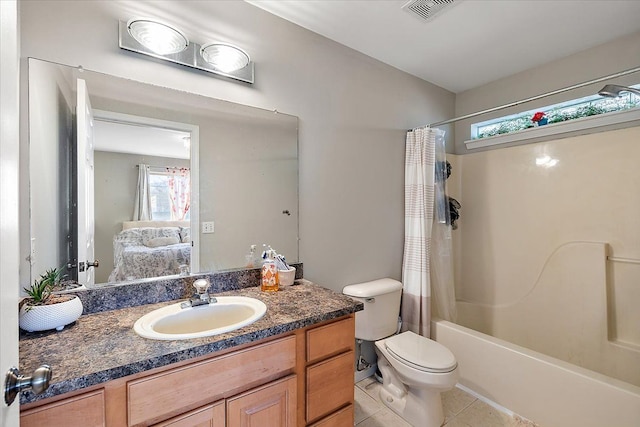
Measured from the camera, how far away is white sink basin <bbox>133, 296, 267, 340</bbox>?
3.58ft

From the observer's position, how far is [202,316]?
1.25 m

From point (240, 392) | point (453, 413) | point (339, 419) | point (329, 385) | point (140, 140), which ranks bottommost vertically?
point (453, 413)

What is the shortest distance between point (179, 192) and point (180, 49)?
68cm

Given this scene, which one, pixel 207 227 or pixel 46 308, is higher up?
pixel 207 227

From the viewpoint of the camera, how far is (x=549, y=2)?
1.59 meters

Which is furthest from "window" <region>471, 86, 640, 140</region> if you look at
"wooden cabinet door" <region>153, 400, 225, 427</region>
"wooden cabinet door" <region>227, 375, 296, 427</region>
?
"wooden cabinet door" <region>153, 400, 225, 427</region>

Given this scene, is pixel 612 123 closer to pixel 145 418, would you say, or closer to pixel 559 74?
pixel 559 74

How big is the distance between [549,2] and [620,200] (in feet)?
4.53

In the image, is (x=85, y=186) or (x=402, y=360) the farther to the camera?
(x=402, y=360)

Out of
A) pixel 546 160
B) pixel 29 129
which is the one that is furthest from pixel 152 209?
pixel 546 160

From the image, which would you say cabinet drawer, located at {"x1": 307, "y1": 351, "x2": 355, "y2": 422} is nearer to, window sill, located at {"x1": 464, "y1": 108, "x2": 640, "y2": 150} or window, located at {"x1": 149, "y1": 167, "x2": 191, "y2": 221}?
window, located at {"x1": 149, "y1": 167, "x2": 191, "y2": 221}

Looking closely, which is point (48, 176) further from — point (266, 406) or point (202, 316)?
point (266, 406)

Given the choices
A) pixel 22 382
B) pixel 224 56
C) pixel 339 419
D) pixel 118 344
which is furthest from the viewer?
pixel 224 56

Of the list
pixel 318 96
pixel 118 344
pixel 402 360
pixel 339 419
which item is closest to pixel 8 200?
pixel 118 344
